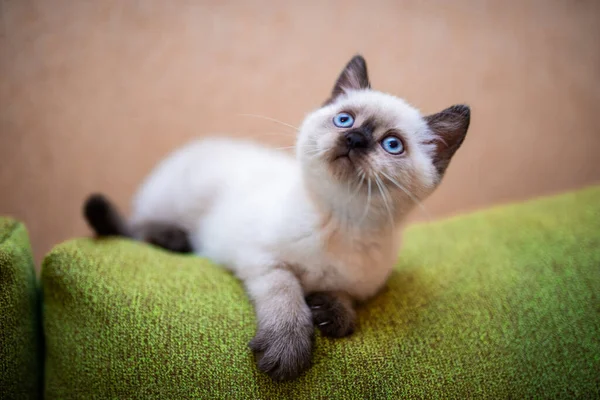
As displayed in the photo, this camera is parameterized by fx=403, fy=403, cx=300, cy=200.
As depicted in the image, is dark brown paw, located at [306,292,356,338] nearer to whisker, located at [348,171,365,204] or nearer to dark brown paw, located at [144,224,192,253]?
whisker, located at [348,171,365,204]

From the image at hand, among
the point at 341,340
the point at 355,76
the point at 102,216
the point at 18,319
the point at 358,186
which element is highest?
the point at 355,76

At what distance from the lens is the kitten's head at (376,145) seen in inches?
42.0

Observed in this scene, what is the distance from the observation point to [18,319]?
43.8 inches

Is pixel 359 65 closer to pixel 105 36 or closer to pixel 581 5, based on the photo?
pixel 105 36

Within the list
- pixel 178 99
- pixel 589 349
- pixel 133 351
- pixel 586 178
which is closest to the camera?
pixel 133 351

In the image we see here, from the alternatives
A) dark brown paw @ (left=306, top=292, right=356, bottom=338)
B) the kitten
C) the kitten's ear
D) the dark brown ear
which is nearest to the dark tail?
the kitten

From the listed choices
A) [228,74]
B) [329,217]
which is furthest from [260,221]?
[228,74]

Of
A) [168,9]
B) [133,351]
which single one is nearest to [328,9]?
[168,9]

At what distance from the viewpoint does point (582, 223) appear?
1516mm

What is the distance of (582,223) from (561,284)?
0.38 m

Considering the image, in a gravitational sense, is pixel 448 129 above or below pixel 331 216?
above

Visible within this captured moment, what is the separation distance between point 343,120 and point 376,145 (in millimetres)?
153

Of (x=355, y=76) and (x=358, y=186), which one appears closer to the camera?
(x=358, y=186)

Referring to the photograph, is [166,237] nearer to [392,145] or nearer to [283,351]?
[283,351]
